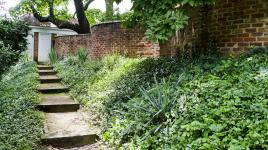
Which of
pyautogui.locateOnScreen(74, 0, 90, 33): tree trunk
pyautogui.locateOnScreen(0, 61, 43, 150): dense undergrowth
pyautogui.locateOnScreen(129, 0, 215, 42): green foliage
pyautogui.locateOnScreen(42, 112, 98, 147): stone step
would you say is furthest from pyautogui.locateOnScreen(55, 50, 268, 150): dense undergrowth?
pyautogui.locateOnScreen(74, 0, 90, 33): tree trunk

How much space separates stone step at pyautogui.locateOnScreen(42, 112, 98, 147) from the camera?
5.55 m

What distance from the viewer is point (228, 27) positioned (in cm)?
620

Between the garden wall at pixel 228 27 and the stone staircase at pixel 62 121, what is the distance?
2.91 meters

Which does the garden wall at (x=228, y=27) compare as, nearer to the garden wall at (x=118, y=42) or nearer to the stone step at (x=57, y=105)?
the garden wall at (x=118, y=42)

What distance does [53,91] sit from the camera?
9.72m

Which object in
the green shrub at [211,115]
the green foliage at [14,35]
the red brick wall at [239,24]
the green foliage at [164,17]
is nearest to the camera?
the green shrub at [211,115]

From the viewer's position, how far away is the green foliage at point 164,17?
17.3 ft

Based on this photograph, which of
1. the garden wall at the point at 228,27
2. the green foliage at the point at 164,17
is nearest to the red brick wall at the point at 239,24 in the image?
the garden wall at the point at 228,27

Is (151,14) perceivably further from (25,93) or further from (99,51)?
(99,51)

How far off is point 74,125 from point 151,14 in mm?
2685

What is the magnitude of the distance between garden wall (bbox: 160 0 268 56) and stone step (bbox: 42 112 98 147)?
286 centimetres

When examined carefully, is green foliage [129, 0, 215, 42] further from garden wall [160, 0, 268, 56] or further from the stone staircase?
the stone staircase

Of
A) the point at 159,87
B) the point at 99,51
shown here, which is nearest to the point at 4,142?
the point at 159,87

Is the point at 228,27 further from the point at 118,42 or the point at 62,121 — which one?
the point at 118,42
